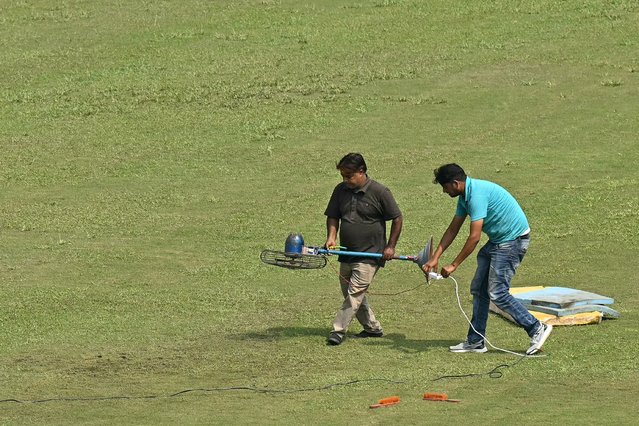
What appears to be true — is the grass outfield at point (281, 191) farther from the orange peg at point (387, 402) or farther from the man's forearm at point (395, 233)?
the man's forearm at point (395, 233)

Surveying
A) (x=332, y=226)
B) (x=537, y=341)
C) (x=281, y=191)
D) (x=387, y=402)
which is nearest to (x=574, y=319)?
(x=537, y=341)

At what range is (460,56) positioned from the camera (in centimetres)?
2986

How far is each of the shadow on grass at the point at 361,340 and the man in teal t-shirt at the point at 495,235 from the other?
1038mm

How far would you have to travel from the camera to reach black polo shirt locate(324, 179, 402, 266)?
14.3 metres

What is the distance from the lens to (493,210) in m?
13.4

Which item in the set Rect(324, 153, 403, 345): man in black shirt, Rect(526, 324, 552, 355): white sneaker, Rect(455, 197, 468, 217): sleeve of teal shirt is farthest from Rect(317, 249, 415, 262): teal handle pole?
Rect(526, 324, 552, 355): white sneaker

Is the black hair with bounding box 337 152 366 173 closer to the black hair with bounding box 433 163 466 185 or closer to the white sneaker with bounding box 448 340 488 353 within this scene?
the black hair with bounding box 433 163 466 185

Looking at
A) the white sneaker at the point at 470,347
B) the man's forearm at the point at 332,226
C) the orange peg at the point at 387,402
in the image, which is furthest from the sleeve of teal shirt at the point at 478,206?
the orange peg at the point at 387,402

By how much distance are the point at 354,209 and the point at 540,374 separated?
293 cm

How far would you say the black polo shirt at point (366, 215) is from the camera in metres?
14.3

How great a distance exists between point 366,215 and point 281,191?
828 centimetres

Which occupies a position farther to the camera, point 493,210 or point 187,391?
point 493,210

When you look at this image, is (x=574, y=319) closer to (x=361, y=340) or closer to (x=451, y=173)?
(x=361, y=340)

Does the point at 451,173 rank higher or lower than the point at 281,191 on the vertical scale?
higher
